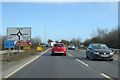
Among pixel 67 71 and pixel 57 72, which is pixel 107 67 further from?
pixel 57 72

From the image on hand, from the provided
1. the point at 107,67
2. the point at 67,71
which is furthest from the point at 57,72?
the point at 107,67

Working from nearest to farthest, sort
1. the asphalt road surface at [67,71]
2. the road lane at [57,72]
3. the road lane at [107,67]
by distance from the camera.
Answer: the road lane at [57,72], the asphalt road surface at [67,71], the road lane at [107,67]

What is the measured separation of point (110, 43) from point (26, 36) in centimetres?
2468

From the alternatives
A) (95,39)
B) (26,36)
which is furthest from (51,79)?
(95,39)

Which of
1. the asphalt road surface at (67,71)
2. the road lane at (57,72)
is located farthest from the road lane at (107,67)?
the road lane at (57,72)

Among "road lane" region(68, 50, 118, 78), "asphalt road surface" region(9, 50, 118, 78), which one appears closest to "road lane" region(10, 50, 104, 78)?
"asphalt road surface" region(9, 50, 118, 78)

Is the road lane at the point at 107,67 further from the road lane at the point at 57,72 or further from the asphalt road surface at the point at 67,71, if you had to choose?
the road lane at the point at 57,72

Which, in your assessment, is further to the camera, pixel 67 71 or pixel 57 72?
pixel 67 71

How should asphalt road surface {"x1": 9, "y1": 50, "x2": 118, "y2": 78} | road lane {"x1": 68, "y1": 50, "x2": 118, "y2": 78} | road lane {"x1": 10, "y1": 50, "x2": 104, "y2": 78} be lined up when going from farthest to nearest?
1. road lane {"x1": 68, "y1": 50, "x2": 118, "y2": 78}
2. asphalt road surface {"x1": 9, "y1": 50, "x2": 118, "y2": 78}
3. road lane {"x1": 10, "y1": 50, "x2": 104, "y2": 78}

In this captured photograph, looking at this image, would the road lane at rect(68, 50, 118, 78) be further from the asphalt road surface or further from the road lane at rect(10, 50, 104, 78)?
the road lane at rect(10, 50, 104, 78)

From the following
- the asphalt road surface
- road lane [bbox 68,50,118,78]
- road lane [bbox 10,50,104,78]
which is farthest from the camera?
road lane [bbox 68,50,118,78]

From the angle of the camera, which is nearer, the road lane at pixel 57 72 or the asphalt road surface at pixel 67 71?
the road lane at pixel 57 72

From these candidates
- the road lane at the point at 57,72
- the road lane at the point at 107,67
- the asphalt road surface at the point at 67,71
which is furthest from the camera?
the road lane at the point at 107,67

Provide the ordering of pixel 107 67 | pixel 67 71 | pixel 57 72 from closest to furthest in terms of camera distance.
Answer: pixel 57 72, pixel 67 71, pixel 107 67
